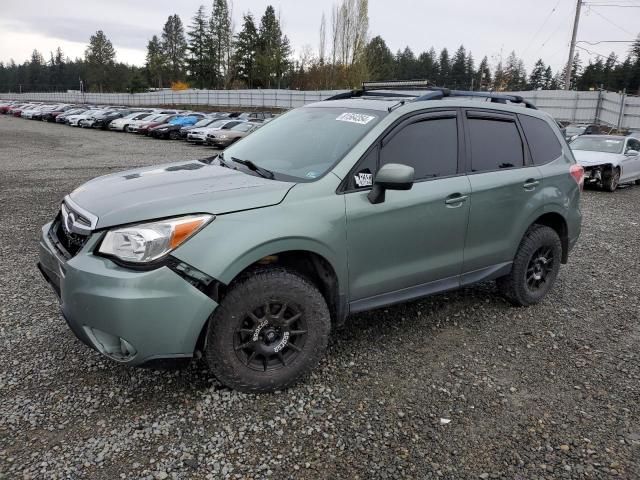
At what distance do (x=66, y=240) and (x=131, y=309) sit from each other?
0.91 m

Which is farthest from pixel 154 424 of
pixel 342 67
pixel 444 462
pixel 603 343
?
pixel 342 67

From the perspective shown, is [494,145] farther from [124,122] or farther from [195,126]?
[124,122]

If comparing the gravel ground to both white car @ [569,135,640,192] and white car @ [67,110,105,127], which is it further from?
white car @ [67,110,105,127]

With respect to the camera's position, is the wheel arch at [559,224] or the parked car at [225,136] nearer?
the wheel arch at [559,224]

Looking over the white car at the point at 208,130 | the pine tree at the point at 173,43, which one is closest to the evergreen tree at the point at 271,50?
the pine tree at the point at 173,43

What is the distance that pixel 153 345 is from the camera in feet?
8.80

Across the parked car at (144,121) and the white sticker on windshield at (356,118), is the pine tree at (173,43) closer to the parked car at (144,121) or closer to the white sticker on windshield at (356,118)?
the parked car at (144,121)

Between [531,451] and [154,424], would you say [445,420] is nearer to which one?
[531,451]

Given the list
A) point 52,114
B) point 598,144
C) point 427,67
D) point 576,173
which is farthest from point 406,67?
point 576,173

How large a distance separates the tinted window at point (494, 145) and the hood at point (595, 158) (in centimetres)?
899

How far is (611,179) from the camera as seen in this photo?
12.1 meters

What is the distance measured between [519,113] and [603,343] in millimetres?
2053

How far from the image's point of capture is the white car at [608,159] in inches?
477

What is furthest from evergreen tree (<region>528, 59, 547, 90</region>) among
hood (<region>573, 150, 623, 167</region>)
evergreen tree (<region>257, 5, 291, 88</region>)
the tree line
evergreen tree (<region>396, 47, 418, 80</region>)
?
hood (<region>573, 150, 623, 167</region>)
